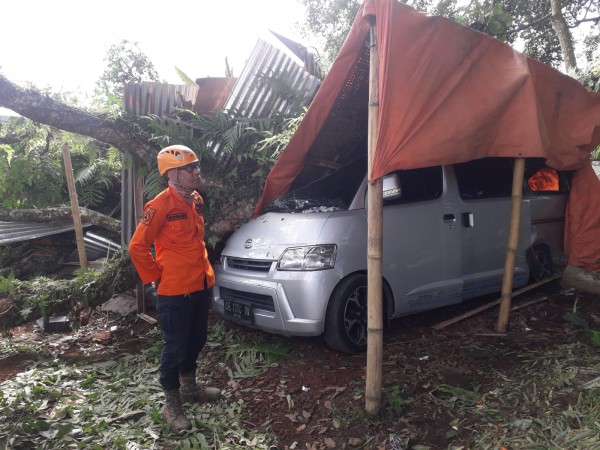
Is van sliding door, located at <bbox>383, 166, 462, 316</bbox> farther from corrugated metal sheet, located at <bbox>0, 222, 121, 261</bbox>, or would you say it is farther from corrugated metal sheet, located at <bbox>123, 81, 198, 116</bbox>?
corrugated metal sheet, located at <bbox>0, 222, 121, 261</bbox>

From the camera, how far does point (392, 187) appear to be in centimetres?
425

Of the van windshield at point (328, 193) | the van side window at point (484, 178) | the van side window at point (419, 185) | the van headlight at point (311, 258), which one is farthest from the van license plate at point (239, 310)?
the van side window at point (484, 178)

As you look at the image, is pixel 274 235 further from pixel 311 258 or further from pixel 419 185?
pixel 419 185

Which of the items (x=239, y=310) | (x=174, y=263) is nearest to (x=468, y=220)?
(x=239, y=310)

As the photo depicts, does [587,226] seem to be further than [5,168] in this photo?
No

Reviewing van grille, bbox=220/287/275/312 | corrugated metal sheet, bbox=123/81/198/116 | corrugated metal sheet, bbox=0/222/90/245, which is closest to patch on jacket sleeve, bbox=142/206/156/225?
van grille, bbox=220/287/275/312

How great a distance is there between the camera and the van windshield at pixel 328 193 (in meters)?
4.29

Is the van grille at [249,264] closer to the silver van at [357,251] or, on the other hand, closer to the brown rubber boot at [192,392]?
the silver van at [357,251]

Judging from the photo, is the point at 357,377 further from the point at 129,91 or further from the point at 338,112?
the point at 129,91

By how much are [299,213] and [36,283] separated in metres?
3.08

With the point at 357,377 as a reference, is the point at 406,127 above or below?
above

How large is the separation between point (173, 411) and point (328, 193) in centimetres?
243

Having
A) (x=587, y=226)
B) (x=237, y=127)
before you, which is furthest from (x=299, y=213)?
(x=587, y=226)

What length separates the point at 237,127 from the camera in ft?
17.6
